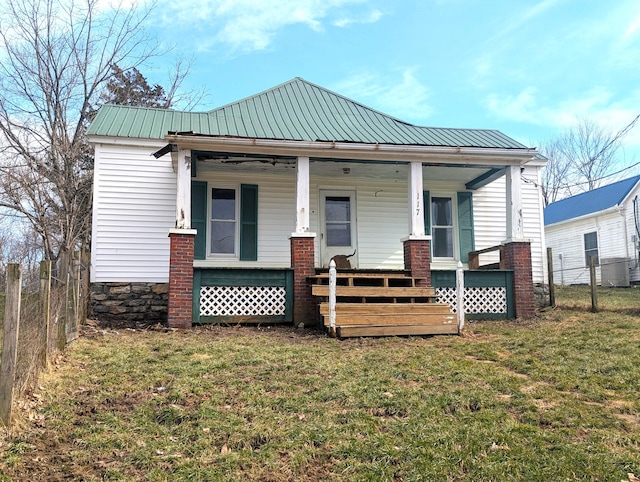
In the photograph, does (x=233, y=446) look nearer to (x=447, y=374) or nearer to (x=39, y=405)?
(x=39, y=405)

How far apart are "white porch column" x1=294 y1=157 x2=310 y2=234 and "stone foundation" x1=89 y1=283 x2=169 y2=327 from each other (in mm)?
3402

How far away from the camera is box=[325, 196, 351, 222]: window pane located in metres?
12.3

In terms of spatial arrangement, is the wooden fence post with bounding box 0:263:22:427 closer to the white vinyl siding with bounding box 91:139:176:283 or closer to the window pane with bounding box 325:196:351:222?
the white vinyl siding with bounding box 91:139:176:283

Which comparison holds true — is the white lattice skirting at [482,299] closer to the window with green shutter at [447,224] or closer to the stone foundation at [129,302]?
the window with green shutter at [447,224]

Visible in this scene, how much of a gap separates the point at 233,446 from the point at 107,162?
29.4 ft

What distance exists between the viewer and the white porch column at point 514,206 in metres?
10.6

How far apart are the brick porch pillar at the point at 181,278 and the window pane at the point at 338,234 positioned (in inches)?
150

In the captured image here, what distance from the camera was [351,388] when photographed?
5043 millimetres

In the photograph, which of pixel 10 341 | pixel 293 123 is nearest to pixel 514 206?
pixel 293 123

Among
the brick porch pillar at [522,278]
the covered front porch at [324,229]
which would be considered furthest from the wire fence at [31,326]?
the brick porch pillar at [522,278]

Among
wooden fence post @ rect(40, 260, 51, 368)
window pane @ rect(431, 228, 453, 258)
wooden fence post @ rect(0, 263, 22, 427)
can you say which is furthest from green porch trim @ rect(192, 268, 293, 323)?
wooden fence post @ rect(0, 263, 22, 427)

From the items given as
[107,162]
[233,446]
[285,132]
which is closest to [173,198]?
[107,162]

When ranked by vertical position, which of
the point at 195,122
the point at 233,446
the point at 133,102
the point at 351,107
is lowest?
the point at 233,446

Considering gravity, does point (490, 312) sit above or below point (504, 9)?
below
